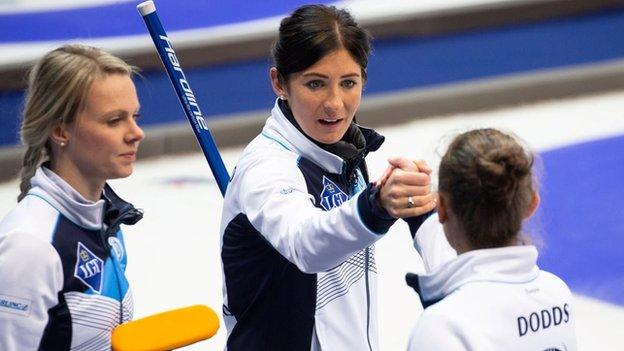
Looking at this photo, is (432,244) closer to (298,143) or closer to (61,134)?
(298,143)

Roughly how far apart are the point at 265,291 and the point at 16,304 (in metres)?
0.45

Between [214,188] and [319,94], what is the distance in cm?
316

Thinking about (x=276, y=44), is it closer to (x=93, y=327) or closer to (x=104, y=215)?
(x=104, y=215)

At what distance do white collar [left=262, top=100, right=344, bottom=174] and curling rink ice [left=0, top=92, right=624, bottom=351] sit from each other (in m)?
0.69

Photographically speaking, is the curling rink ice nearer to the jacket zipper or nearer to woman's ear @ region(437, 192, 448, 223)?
the jacket zipper

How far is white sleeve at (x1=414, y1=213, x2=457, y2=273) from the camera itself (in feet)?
7.26

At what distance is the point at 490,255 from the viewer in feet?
5.94

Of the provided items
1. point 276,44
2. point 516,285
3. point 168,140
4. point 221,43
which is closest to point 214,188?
point 168,140

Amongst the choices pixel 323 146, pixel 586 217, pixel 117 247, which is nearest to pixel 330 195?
pixel 323 146

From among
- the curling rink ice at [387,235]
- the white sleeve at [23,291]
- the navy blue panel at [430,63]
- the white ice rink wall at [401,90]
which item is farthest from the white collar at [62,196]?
the navy blue panel at [430,63]

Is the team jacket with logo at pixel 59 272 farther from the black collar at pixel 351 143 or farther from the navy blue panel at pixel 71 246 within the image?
the black collar at pixel 351 143

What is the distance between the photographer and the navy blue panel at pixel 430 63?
6.12m

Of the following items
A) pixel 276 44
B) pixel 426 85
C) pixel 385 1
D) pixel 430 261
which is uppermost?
pixel 276 44

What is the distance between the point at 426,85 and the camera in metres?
6.70
